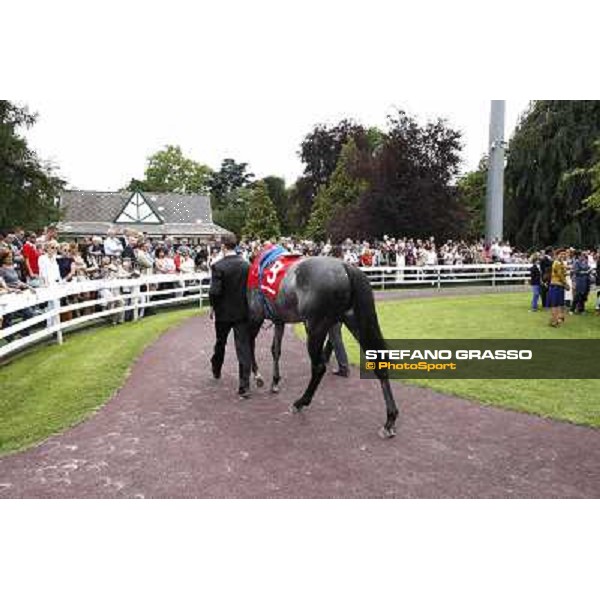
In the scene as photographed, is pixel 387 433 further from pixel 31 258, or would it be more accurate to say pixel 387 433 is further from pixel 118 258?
pixel 118 258

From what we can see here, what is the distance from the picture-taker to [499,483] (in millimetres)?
3955

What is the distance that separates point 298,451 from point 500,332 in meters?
7.76

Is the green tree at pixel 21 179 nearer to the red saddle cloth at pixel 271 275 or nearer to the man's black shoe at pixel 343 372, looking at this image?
the red saddle cloth at pixel 271 275

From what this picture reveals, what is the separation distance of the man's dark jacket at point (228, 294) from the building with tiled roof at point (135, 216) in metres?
41.2

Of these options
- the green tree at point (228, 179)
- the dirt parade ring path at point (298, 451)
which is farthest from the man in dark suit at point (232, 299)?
the green tree at point (228, 179)

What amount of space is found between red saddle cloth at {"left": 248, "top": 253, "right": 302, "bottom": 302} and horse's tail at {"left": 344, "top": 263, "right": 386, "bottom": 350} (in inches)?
38.5

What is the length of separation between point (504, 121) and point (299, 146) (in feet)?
71.5

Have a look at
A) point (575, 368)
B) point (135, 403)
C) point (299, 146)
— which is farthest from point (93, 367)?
point (299, 146)

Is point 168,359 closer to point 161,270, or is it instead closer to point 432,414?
point 432,414

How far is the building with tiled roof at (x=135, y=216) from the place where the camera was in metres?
47.6

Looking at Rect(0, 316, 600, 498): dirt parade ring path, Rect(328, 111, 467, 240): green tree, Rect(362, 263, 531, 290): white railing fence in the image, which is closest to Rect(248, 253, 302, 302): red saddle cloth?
Rect(0, 316, 600, 498): dirt parade ring path

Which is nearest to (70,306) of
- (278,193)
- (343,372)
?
(343,372)

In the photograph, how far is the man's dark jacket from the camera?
6.40m

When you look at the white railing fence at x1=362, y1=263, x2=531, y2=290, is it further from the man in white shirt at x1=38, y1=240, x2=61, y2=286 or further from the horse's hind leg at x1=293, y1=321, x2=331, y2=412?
the horse's hind leg at x1=293, y1=321, x2=331, y2=412
